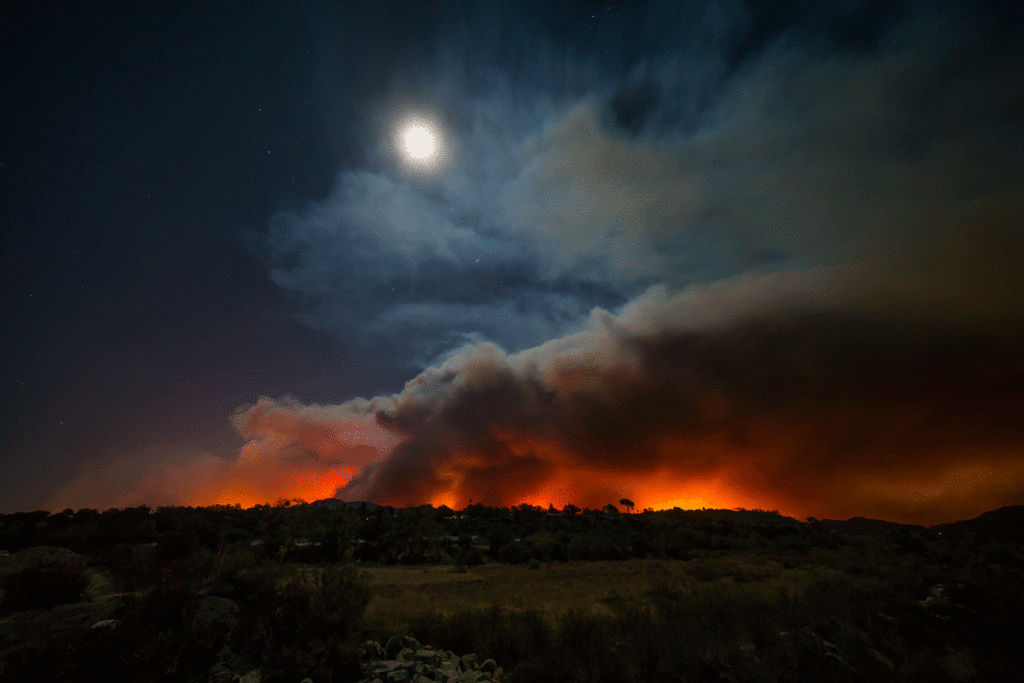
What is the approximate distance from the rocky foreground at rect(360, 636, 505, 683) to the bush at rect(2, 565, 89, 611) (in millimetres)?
12163

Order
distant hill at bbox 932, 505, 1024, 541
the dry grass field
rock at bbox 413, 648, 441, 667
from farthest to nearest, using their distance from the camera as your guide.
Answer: distant hill at bbox 932, 505, 1024, 541 → the dry grass field → rock at bbox 413, 648, 441, 667

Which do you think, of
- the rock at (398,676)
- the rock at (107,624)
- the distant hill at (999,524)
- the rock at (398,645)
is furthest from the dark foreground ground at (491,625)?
the distant hill at (999,524)

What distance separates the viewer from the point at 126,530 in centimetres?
3269

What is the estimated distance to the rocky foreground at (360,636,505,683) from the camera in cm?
925

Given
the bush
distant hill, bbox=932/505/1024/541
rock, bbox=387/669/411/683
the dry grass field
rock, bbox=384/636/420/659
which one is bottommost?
rock, bbox=387/669/411/683

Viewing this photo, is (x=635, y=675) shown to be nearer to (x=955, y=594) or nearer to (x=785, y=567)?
(x=955, y=594)

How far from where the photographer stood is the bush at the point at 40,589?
1341cm

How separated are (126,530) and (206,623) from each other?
1309 inches

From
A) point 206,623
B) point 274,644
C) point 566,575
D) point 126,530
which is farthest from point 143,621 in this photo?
point 126,530

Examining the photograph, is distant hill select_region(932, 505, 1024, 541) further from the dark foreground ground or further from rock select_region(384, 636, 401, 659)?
rock select_region(384, 636, 401, 659)

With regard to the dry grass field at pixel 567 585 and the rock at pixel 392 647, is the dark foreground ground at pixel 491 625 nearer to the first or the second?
the dry grass field at pixel 567 585

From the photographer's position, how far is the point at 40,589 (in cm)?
1391

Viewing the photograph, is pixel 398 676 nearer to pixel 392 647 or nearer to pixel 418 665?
pixel 418 665

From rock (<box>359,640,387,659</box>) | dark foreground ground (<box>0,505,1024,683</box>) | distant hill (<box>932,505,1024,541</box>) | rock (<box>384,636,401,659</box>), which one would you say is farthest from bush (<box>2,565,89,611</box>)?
distant hill (<box>932,505,1024,541</box>)
